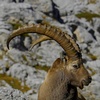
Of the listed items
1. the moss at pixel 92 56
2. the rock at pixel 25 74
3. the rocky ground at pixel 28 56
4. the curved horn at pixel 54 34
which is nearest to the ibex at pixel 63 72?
the curved horn at pixel 54 34

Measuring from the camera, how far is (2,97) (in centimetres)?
1616

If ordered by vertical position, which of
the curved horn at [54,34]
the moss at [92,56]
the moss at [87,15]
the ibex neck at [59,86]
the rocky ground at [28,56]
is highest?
the curved horn at [54,34]

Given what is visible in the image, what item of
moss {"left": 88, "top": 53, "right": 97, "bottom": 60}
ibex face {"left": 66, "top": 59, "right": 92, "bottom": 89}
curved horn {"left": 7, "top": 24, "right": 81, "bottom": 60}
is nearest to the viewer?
curved horn {"left": 7, "top": 24, "right": 81, "bottom": 60}

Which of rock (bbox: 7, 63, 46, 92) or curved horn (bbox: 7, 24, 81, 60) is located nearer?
curved horn (bbox: 7, 24, 81, 60)

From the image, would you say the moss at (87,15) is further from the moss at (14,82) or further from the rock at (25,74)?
the moss at (14,82)

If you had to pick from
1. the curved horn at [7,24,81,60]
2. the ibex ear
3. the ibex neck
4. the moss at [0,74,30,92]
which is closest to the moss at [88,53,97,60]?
the moss at [0,74,30,92]

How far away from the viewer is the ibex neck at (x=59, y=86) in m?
12.3

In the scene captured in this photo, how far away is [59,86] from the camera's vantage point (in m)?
12.3

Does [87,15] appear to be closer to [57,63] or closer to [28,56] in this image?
[28,56]

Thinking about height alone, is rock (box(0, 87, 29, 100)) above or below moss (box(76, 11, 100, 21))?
above

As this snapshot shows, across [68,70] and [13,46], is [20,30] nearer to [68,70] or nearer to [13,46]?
[68,70]

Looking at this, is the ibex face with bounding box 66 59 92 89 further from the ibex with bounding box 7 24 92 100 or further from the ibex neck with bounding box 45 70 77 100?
the ibex neck with bounding box 45 70 77 100

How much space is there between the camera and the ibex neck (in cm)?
1226

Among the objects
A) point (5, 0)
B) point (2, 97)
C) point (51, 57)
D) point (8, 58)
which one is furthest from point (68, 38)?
point (5, 0)
